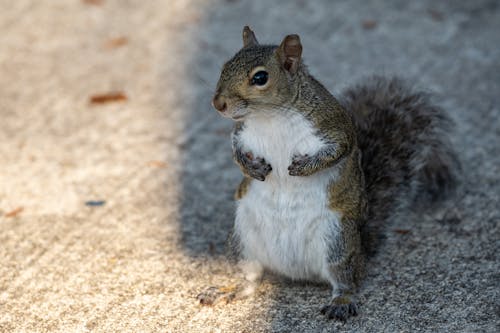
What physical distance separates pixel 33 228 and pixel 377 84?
1.40 m

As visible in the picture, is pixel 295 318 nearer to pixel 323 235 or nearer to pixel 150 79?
pixel 323 235

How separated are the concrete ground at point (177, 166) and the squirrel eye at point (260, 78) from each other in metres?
0.70

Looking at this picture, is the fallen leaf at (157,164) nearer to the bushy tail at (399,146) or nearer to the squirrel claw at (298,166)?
the bushy tail at (399,146)

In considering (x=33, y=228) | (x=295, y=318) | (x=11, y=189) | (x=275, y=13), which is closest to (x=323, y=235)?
(x=295, y=318)

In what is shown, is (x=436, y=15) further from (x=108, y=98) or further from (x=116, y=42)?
(x=108, y=98)

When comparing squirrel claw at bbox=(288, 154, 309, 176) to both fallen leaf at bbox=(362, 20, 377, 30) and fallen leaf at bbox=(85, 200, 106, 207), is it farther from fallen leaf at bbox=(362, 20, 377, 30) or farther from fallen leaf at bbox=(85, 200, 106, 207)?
fallen leaf at bbox=(362, 20, 377, 30)

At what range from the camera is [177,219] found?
9.58 ft

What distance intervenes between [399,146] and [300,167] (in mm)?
586

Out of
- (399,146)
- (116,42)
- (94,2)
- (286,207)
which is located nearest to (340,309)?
(286,207)

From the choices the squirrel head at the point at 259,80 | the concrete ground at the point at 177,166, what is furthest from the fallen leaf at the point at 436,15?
the squirrel head at the point at 259,80

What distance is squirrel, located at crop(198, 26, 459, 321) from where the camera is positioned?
211cm

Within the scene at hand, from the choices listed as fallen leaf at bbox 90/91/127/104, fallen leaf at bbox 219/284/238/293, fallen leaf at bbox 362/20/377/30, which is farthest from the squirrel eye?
fallen leaf at bbox 362/20/377/30

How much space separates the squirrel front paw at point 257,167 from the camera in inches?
85.6

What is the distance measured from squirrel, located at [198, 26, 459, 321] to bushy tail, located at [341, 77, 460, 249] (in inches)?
3.0
